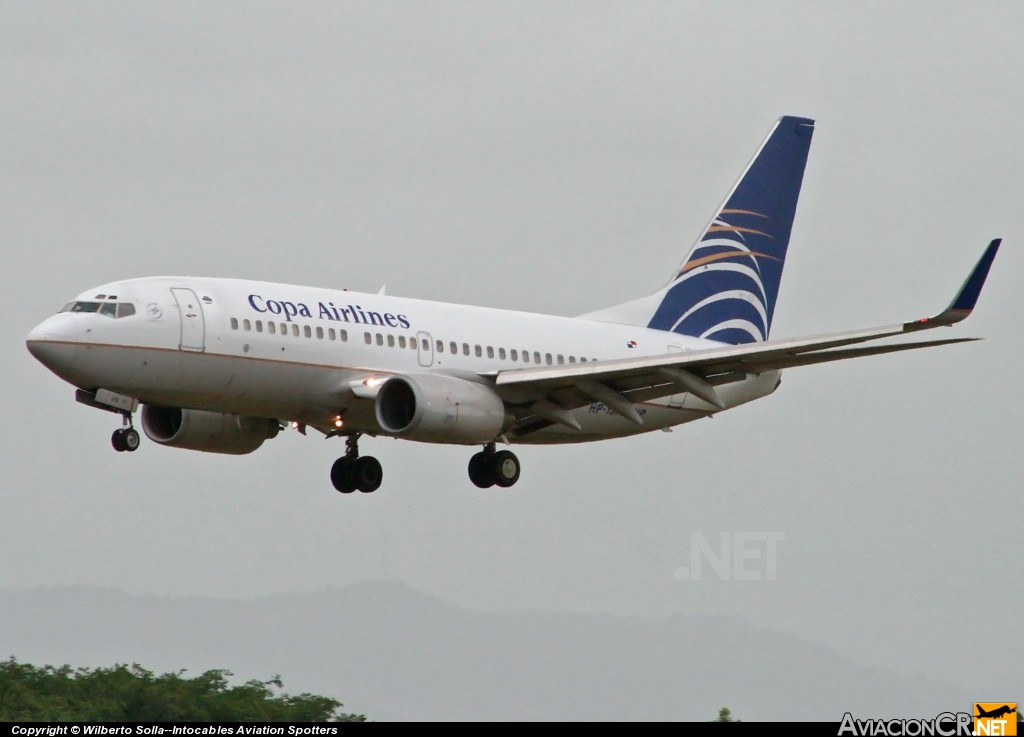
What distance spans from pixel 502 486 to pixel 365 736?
1208 centimetres

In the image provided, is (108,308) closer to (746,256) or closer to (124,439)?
(124,439)

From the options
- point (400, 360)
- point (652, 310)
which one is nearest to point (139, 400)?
point (400, 360)

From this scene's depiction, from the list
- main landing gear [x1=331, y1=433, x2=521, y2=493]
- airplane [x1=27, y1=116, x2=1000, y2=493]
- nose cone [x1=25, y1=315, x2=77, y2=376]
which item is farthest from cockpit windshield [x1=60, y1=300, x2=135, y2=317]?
main landing gear [x1=331, y1=433, x2=521, y2=493]

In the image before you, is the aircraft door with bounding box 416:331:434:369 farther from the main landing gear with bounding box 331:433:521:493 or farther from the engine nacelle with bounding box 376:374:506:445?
the main landing gear with bounding box 331:433:521:493

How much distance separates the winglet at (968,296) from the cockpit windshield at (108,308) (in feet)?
53.2

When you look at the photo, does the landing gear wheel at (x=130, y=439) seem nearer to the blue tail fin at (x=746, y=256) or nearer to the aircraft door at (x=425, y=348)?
the aircraft door at (x=425, y=348)

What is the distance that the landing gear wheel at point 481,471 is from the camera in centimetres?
4706

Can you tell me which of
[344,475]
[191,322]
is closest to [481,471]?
[344,475]

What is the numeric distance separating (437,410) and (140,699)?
34.4ft

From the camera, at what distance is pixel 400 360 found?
44.8 m

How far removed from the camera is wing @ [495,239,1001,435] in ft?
141

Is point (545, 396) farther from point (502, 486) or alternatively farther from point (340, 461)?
point (340, 461)

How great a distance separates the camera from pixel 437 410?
43.2m

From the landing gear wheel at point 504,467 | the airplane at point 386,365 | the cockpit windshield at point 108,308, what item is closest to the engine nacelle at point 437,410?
the airplane at point 386,365
